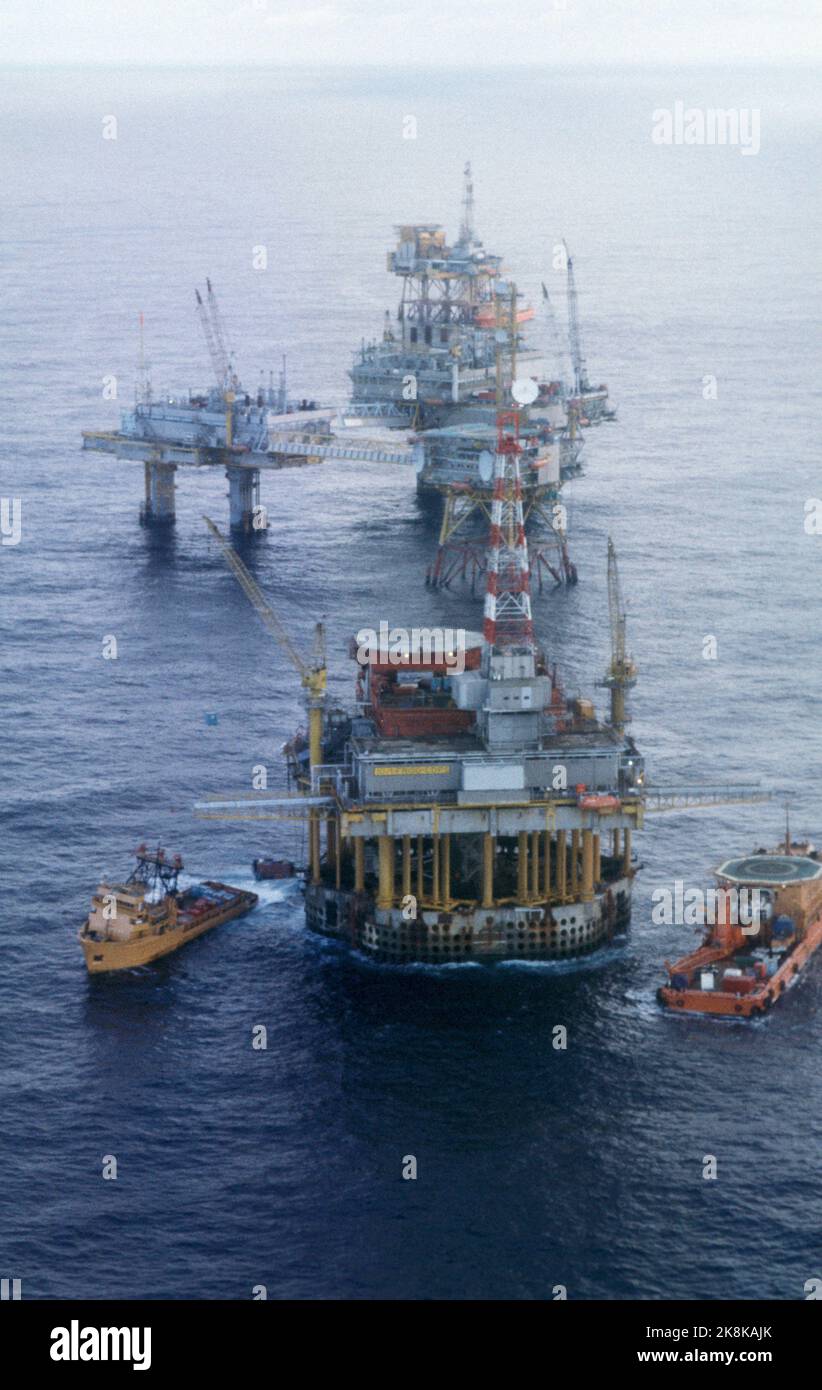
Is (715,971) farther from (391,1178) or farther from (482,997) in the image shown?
(391,1178)

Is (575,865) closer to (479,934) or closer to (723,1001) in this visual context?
(479,934)

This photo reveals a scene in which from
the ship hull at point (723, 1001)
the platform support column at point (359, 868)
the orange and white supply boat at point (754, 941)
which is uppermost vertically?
the platform support column at point (359, 868)

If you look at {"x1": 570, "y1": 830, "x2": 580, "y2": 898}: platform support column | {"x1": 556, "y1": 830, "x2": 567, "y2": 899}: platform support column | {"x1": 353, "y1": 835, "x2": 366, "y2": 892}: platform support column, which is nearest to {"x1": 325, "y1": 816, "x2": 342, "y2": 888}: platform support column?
{"x1": 353, "y1": 835, "x2": 366, "y2": 892}: platform support column

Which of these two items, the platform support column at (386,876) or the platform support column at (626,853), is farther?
the platform support column at (626,853)

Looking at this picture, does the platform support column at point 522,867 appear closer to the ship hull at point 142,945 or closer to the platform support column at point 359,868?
the platform support column at point 359,868

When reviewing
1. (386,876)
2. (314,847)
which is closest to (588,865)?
(386,876)

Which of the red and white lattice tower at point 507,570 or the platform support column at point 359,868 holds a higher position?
the red and white lattice tower at point 507,570

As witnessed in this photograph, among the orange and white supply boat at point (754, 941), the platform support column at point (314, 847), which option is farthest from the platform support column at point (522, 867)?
the platform support column at point (314, 847)

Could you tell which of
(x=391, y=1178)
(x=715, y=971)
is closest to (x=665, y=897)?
(x=715, y=971)
